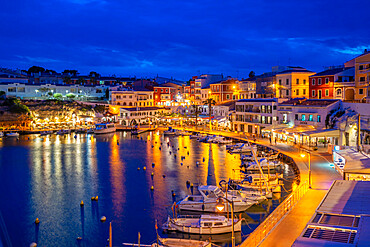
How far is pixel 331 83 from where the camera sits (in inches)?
2296

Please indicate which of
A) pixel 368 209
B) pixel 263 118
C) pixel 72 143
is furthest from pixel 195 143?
pixel 368 209

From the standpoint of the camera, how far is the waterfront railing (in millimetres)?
16402

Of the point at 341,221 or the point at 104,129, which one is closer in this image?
the point at 341,221

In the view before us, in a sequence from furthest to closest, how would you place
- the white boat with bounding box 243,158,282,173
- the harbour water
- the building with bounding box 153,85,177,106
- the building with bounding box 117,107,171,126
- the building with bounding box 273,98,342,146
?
the building with bounding box 153,85,177,106, the building with bounding box 117,107,171,126, the building with bounding box 273,98,342,146, the white boat with bounding box 243,158,282,173, the harbour water

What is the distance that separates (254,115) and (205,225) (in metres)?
42.8

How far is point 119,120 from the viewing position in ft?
292

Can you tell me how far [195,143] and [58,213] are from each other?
35605 millimetres

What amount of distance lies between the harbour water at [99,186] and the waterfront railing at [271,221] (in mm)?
2695

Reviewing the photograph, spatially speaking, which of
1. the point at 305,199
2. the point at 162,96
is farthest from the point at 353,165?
the point at 162,96

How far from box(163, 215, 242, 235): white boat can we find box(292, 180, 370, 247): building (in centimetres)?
635

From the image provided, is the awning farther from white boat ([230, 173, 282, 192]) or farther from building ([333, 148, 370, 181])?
white boat ([230, 173, 282, 192])

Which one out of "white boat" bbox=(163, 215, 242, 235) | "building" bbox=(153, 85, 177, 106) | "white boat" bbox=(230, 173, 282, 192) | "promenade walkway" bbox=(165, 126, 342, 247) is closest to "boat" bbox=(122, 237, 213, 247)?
"white boat" bbox=(163, 215, 242, 235)

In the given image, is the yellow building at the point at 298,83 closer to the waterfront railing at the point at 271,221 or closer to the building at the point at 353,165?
the building at the point at 353,165

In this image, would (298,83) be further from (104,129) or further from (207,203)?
(207,203)
